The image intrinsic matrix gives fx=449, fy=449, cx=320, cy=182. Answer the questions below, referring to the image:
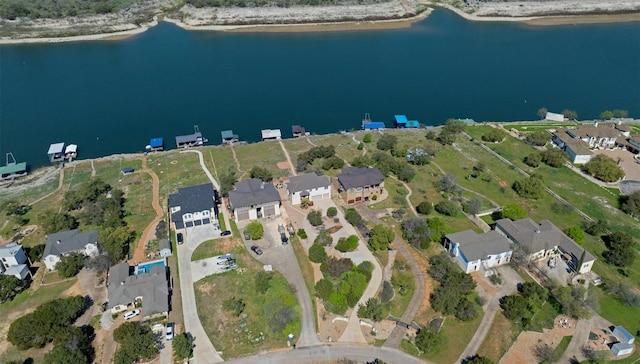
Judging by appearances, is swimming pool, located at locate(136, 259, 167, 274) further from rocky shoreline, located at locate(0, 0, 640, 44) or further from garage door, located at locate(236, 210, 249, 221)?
rocky shoreline, located at locate(0, 0, 640, 44)

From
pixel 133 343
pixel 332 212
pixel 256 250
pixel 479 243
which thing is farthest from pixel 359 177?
pixel 133 343

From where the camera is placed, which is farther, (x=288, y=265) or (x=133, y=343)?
(x=288, y=265)

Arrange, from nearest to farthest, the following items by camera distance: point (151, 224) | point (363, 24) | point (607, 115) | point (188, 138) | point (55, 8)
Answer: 1. point (151, 224)
2. point (188, 138)
3. point (607, 115)
4. point (363, 24)
5. point (55, 8)

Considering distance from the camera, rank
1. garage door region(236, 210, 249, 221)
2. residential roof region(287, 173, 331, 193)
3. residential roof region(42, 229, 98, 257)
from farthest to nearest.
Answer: residential roof region(287, 173, 331, 193) → garage door region(236, 210, 249, 221) → residential roof region(42, 229, 98, 257)

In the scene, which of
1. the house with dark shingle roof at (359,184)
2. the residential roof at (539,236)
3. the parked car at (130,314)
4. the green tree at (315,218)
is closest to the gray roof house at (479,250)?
the residential roof at (539,236)

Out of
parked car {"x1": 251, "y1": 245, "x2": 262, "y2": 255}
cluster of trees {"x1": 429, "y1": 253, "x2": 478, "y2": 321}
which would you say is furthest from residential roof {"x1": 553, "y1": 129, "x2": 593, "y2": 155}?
parked car {"x1": 251, "y1": 245, "x2": 262, "y2": 255}

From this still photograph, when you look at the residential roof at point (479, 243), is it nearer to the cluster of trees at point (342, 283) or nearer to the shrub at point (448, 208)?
the shrub at point (448, 208)

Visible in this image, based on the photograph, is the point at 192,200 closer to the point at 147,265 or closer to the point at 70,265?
the point at 147,265
